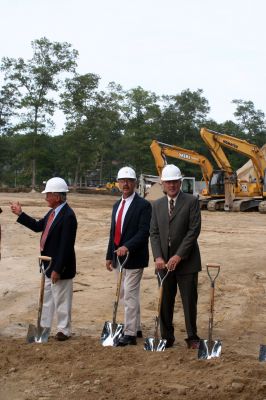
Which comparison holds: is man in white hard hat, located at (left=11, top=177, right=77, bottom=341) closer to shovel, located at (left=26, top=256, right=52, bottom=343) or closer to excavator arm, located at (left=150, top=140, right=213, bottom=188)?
shovel, located at (left=26, top=256, right=52, bottom=343)

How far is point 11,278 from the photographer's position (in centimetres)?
1102

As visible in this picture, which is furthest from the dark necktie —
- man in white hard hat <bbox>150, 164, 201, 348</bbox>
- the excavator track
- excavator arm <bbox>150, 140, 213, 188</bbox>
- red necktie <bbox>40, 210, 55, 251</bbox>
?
excavator arm <bbox>150, 140, 213, 188</bbox>

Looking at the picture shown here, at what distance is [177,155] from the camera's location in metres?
32.4

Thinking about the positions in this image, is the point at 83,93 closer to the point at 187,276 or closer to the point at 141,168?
the point at 141,168

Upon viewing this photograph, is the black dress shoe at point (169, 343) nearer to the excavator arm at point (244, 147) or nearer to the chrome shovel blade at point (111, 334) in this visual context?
the chrome shovel blade at point (111, 334)

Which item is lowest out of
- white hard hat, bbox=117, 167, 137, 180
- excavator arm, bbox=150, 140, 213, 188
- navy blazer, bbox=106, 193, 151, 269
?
navy blazer, bbox=106, 193, 151, 269

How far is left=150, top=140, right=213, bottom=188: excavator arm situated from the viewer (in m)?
31.7

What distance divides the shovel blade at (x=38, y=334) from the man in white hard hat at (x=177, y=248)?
4.33ft

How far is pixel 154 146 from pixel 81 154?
75.6ft

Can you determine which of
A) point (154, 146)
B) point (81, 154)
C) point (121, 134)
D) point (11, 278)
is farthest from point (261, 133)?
point (11, 278)

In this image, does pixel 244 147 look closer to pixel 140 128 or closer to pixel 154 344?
pixel 154 344

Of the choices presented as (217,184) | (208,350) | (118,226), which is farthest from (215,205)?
(208,350)

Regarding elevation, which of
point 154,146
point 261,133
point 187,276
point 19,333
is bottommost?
point 19,333

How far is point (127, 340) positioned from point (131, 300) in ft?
1.45
